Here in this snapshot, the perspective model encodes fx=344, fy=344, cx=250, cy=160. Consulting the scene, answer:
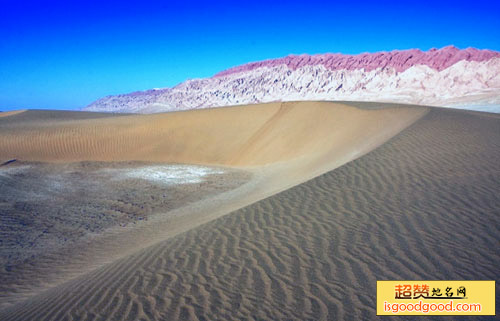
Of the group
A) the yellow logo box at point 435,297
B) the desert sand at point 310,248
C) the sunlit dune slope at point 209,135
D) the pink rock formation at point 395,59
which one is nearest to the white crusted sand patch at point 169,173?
the sunlit dune slope at point 209,135

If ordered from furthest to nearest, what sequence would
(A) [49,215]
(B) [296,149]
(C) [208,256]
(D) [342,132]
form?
(B) [296,149], (D) [342,132], (A) [49,215], (C) [208,256]

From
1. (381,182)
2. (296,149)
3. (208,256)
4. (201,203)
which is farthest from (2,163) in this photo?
(381,182)

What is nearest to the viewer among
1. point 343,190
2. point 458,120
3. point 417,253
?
point 417,253

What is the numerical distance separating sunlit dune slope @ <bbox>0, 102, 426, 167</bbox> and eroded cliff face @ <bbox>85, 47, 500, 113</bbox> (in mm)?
37099

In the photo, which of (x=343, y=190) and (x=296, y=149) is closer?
(x=343, y=190)

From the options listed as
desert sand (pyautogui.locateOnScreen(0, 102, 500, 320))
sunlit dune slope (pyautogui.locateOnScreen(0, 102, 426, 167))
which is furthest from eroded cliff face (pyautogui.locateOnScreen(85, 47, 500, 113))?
desert sand (pyautogui.locateOnScreen(0, 102, 500, 320))

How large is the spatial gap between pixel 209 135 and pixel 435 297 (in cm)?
1949

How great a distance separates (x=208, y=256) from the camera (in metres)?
5.15

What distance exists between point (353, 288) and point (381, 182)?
398cm

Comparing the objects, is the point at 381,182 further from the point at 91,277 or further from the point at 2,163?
the point at 2,163

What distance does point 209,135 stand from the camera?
883 inches

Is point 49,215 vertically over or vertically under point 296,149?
under

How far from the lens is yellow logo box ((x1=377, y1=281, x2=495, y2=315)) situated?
11.6ft

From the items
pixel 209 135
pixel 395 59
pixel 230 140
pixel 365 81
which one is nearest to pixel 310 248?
pixel 230 140
